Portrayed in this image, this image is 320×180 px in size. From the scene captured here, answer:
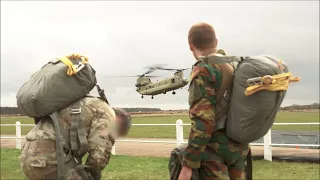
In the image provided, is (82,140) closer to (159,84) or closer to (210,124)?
(210,124)

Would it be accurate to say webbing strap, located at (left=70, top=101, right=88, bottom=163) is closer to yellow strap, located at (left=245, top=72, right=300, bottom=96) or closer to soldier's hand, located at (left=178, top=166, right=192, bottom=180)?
soldier's hand, located at (left=178, top=166, right=192, bottom=180)

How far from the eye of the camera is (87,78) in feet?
10.3

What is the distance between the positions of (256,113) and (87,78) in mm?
1302

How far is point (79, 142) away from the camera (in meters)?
3.00

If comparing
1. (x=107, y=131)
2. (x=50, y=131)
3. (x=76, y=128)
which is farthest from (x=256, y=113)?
(x=50, y=131)

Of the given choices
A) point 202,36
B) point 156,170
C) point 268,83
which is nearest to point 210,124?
point 268,83

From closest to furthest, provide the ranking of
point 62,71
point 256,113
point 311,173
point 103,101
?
point 256,113 < point 62,71 < point 103,101 < point 311,173

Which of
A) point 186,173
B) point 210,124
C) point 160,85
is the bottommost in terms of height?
point 160,85

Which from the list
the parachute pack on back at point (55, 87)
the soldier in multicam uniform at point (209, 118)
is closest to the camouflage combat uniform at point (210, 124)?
the soldier in multicam uniform at point (209, 118)

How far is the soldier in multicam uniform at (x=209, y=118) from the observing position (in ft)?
8.52

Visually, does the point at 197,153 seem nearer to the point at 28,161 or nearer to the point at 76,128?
the point at 76,128

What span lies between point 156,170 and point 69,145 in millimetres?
6646

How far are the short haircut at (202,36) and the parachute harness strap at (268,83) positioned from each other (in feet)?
1.33

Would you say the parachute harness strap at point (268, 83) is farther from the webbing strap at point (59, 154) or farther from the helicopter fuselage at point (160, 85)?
the helicopter fuselage at point (160, 85)
